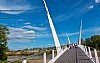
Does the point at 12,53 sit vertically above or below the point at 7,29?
below

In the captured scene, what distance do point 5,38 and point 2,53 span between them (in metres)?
4.85

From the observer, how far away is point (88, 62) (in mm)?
15031

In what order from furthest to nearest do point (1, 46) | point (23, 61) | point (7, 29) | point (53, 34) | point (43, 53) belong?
1. point (7, 29)
2. point (1, 46)
3. point (53, 34)
4. point (43, 53)
5. point (23, 61)

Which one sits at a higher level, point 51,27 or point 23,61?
point 51,27

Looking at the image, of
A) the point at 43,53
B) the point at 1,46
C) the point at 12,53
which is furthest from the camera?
the point at 12,53

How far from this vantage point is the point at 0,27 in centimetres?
7888

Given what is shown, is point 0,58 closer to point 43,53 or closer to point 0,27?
point 0,27

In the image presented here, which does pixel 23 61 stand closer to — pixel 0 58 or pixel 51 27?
pixel 51 27

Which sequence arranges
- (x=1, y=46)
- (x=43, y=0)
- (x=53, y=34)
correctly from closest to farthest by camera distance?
1. (x=53, y=34)
2. (x=43, y=0)
3. (x=1, y=46)

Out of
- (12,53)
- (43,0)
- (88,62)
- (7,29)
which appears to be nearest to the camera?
(88,62)

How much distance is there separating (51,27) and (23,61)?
53.7 feet

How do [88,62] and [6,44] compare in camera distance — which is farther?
[6,44]

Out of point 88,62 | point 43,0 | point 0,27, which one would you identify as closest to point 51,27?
point 43,0

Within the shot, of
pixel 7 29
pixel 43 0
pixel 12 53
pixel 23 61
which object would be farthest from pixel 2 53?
pixel 23 61
